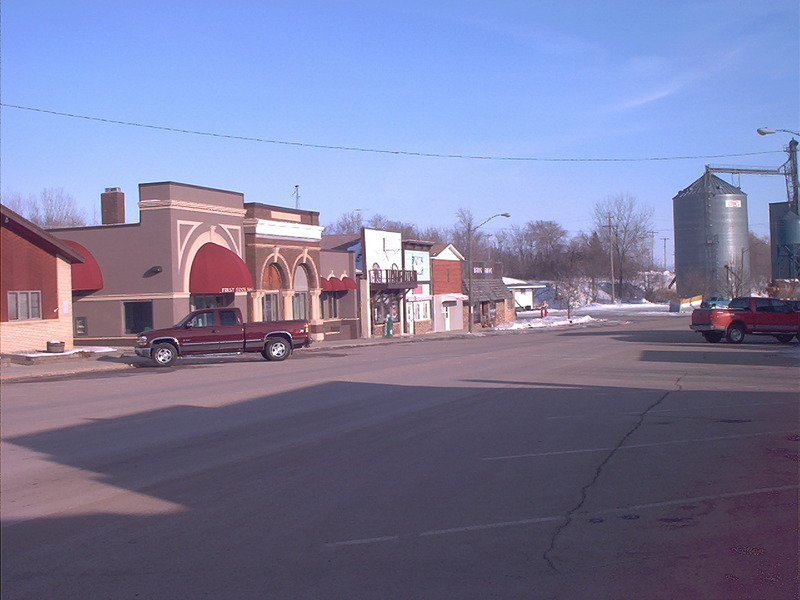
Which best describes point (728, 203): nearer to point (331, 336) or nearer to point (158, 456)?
point (331, 336)

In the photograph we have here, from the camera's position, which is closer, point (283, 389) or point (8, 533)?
point (8, 533)

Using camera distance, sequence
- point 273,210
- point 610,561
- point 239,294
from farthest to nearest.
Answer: point 273,210 < point 239,294 < point 610,561

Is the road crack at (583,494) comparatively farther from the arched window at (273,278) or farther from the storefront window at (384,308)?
the storefront window at (384,308)

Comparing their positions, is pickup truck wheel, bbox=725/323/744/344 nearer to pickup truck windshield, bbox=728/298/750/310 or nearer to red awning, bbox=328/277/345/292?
pickup truck windshield, bbox=728/298/750/310

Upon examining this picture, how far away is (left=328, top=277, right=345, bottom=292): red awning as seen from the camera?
155 feet

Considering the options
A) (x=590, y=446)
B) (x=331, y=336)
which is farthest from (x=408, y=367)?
(x=331, y=336)

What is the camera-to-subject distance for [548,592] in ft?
18.2

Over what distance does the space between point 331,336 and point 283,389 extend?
97.6 ft

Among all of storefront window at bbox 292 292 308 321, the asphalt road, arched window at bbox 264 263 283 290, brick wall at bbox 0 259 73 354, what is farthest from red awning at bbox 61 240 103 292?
the asphalt road

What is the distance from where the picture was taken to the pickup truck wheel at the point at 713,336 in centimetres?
3469

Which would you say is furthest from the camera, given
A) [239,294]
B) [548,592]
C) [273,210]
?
[273,210]

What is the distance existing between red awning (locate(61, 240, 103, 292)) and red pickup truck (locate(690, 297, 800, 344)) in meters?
27.1

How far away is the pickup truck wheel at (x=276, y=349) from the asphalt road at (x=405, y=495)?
1242 centimetres

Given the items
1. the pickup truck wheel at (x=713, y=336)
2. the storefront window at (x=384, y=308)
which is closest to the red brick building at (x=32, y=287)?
the storefront window at (x=384, y=308)
